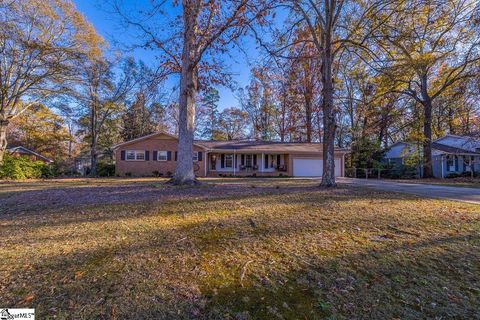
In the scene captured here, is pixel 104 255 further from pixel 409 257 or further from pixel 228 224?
pixel 409 257

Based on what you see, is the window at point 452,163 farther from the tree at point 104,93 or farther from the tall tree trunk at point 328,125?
the tree at point 104,93

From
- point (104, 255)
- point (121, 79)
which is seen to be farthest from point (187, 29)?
point (121, 79)

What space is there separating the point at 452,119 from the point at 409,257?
28968 millimetres

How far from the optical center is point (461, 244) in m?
3.54

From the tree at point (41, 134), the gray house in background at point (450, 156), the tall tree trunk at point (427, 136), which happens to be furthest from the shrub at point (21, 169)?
the gray house in background at point (450, 156)

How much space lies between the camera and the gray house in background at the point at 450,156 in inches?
899

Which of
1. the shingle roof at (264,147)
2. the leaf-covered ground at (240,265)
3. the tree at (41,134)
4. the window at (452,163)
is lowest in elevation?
the leaf-covered ground at (240,265)

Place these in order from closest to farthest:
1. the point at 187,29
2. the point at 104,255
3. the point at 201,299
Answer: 1. the point at 201,299
2. the point at 104,255
3. the point at 187,29

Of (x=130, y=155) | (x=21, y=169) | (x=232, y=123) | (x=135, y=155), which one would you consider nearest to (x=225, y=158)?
(x=135, y=155)

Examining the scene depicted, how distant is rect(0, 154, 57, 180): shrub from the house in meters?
5.44

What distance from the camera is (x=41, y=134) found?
30344mm

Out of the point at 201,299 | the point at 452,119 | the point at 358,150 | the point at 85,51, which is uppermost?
the point at 85,51

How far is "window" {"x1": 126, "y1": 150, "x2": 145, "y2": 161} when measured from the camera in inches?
830

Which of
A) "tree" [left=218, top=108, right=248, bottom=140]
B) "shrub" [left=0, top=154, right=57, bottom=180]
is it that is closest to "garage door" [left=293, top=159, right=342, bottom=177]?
"tree" [left=218, top=108, right=248, bottom=140]
